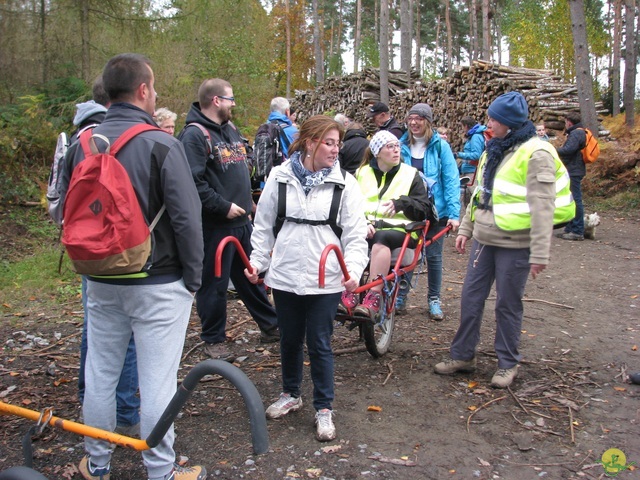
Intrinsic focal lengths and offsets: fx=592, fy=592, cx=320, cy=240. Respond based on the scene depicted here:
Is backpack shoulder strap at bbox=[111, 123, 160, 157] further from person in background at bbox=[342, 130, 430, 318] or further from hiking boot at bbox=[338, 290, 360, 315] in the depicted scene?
person in background at bbox=[342, 130, 430, 318]

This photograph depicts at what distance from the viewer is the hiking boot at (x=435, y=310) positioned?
632 cm

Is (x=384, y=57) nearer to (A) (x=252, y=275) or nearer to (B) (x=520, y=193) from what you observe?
(B) (x=520, y=193)

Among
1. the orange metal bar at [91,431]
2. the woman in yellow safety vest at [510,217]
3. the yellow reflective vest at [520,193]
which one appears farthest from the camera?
the yellow reflective vest at [520,193]

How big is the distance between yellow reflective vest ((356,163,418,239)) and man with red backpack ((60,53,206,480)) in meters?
2.50

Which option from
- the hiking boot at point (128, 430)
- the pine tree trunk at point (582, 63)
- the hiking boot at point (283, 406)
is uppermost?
the pine tree trunk at point (582, 63)

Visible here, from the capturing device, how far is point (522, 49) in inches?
1220

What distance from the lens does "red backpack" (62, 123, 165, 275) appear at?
2.56 m

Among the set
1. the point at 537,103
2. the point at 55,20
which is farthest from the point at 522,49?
the point at 55,20

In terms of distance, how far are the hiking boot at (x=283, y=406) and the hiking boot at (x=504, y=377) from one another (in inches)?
61.4

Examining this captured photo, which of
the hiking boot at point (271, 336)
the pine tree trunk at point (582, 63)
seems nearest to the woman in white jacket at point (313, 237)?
the hiking boot at point (271, 336)

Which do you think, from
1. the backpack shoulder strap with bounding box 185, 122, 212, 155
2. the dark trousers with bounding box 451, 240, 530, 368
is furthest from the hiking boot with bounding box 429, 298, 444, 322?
the backpack shoulder strap with bounding box 185, 122, 212, 155

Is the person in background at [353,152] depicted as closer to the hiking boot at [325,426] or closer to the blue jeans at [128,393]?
the hiking boot at [325,426]

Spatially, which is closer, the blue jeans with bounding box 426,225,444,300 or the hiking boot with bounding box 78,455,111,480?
the hiking boot with bounding box 78,455,111,480

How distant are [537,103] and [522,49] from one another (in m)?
18.1
